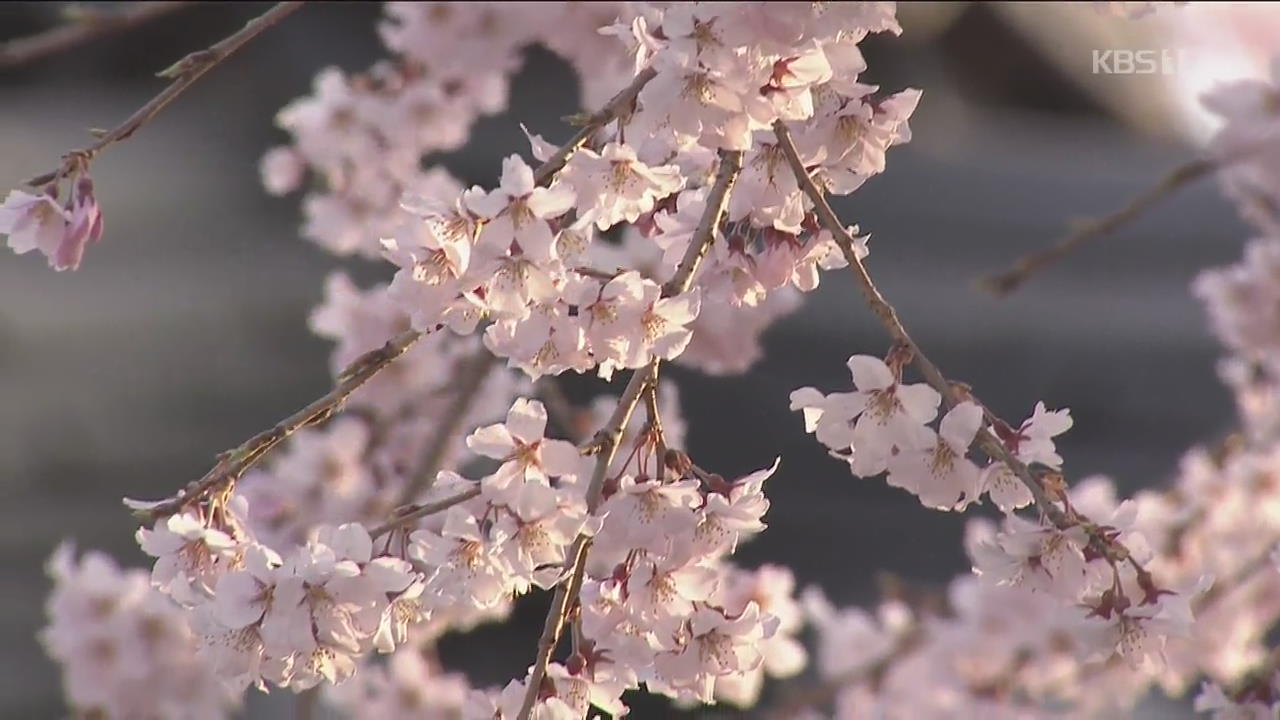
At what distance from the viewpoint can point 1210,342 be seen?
13.2 feet

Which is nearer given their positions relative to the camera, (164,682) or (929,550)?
(164,682)

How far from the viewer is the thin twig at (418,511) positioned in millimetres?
677

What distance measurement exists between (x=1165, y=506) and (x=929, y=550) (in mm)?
1524

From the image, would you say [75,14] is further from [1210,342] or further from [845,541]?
[1210,342]

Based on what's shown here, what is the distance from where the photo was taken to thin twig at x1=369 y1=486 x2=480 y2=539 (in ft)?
2.22

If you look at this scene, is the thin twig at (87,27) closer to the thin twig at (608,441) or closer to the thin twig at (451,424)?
the thin twig at (451,424)

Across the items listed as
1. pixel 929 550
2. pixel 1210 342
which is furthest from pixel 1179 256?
pixel 929 550

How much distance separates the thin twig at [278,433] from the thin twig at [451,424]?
2.18ft

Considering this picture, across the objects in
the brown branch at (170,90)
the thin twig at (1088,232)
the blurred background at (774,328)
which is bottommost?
the blurred background at (774,328)

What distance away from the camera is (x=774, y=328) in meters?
3.39

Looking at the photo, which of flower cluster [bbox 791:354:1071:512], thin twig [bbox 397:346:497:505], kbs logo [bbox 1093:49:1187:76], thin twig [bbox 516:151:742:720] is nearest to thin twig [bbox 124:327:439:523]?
thin twig [bbox 516:151:742:720]

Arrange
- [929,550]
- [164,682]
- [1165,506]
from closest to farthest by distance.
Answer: [164,682]
[1165,506]
[929,550]

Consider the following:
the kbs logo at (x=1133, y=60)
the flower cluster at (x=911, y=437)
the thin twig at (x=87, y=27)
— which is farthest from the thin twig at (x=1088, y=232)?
the thin twig at (x=87, y=27)

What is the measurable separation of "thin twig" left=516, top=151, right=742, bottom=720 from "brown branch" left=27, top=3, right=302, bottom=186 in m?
0.27
